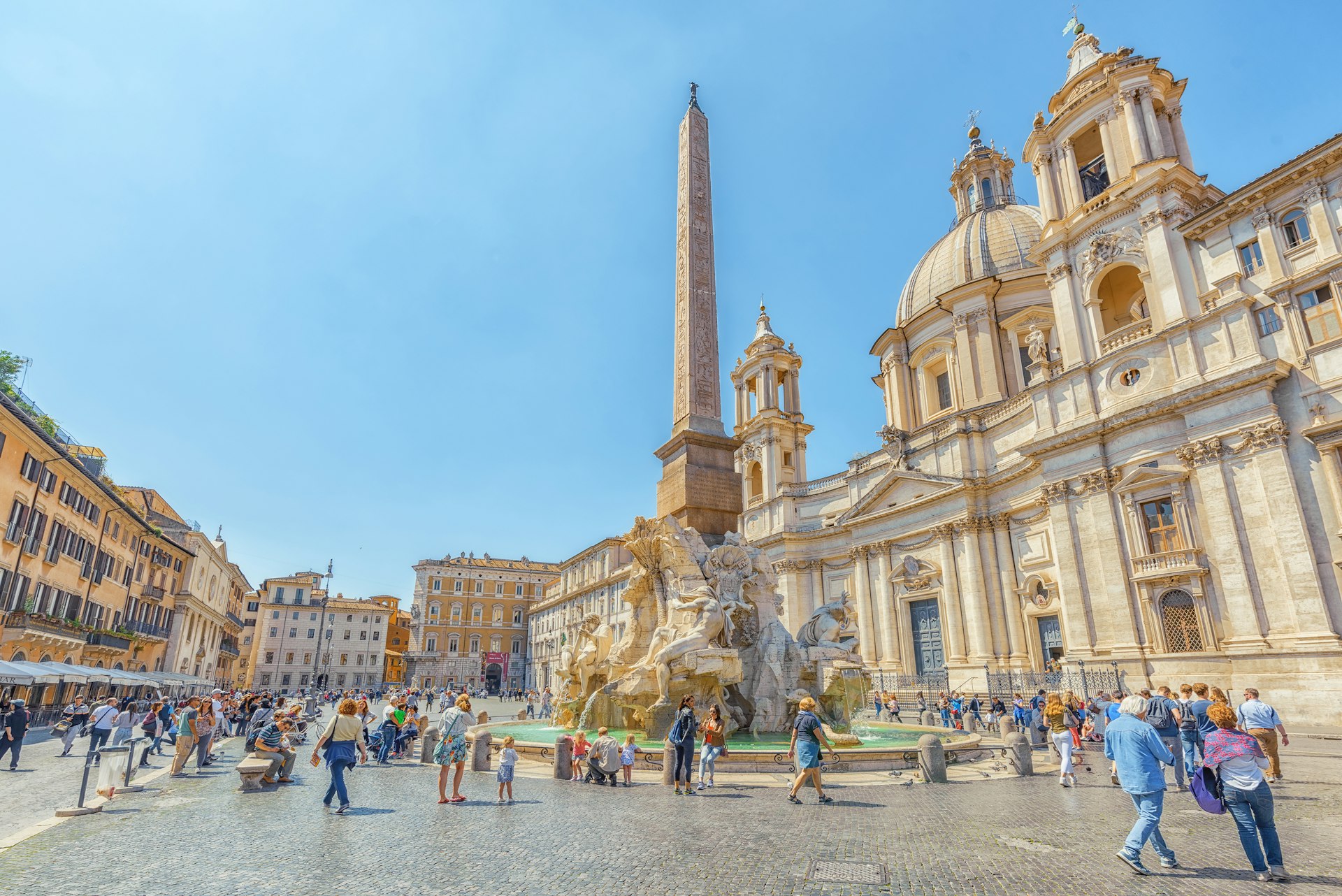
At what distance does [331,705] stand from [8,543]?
18584mm

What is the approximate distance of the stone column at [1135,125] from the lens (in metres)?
24.1

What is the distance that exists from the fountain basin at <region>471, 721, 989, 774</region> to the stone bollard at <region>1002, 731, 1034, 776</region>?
3.05ft

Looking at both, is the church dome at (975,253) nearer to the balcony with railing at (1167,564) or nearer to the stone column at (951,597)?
the stone column at (951,597)

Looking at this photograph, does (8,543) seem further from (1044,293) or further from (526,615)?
(526,615)

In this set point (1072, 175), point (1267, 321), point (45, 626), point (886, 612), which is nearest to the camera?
point (1267, 321)

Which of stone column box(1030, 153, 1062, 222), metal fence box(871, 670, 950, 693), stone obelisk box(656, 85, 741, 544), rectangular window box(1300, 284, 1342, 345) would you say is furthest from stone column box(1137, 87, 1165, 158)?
metal fence box(871, 670, 950, 693)

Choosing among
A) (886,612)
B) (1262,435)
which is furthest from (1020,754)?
(886,612)

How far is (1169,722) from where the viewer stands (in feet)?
26.4

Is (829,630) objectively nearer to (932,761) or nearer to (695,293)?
(932,761)

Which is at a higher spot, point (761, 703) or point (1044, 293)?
point (1044, 293)

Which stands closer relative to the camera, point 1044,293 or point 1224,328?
point 1224,328

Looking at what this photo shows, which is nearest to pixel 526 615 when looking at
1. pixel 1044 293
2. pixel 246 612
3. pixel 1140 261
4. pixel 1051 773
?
pixel 246 612

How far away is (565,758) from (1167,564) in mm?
18733

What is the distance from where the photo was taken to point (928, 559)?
30.0 m
